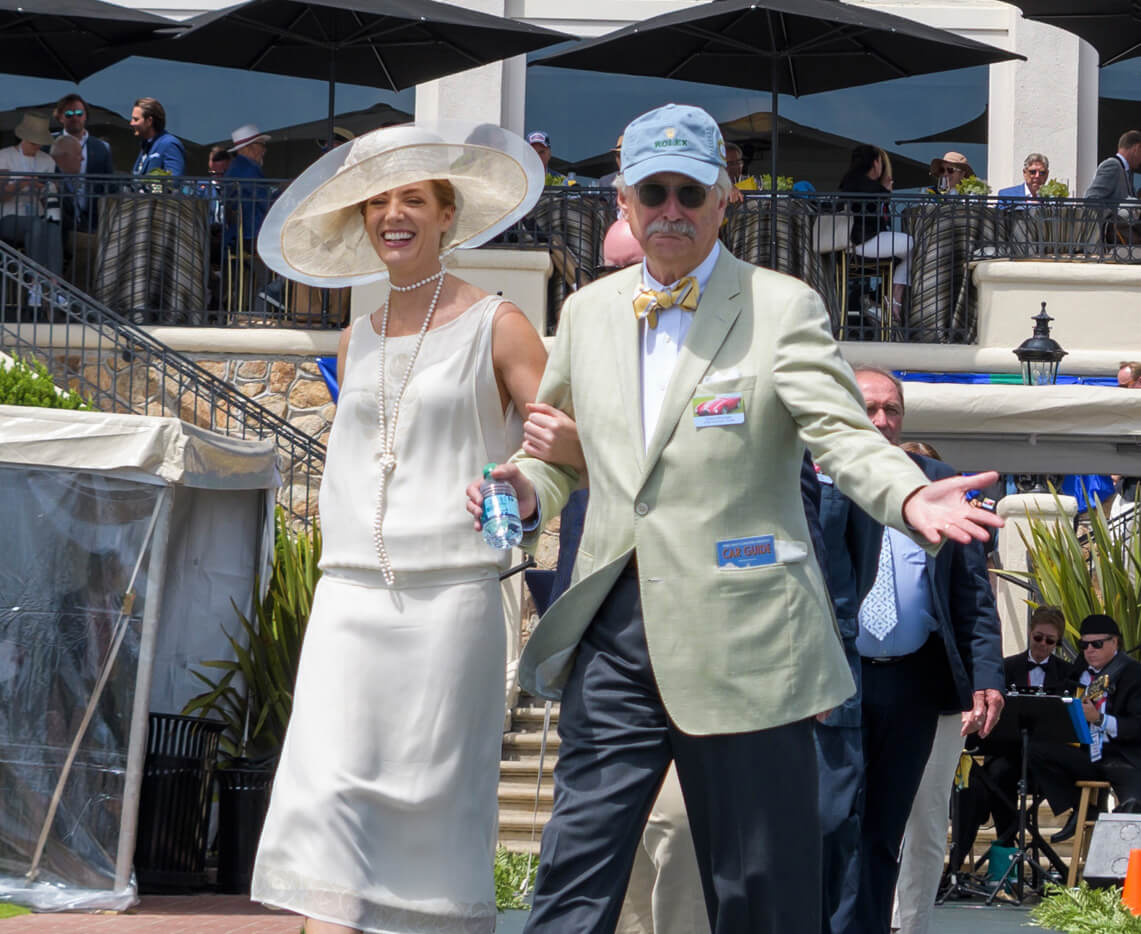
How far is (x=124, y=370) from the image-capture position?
46.9ft

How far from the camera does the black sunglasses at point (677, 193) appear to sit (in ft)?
12.1

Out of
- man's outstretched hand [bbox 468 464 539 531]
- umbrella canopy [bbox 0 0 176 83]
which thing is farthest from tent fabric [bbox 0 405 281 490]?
umbrella canopy [bbox 0 0 176 83]

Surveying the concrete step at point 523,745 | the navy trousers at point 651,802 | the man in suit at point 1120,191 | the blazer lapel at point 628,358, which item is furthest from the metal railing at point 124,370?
the navy trousers at point 651,802

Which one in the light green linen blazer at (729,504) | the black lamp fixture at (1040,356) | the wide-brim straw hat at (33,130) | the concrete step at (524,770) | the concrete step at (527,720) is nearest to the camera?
the light green linen blazer at (729,504)

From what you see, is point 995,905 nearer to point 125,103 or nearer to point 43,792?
point 43,792

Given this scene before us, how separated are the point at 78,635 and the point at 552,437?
4.87m

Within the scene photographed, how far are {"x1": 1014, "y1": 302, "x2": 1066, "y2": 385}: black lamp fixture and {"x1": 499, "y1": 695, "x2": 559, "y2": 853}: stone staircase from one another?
11.8 feet

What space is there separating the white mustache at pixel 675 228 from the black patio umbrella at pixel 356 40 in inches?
438

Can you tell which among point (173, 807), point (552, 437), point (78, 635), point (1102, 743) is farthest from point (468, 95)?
point (552, 437)

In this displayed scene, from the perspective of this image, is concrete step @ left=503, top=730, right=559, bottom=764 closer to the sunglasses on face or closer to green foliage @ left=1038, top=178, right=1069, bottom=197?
the sunglasses on face

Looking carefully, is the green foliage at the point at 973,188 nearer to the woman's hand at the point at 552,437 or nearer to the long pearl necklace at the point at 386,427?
the long pearl necklace at the point at 386,427

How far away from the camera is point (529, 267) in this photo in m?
15.0

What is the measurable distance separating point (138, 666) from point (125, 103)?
1246 cm

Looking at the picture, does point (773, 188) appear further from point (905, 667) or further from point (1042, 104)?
point (905, 667)
